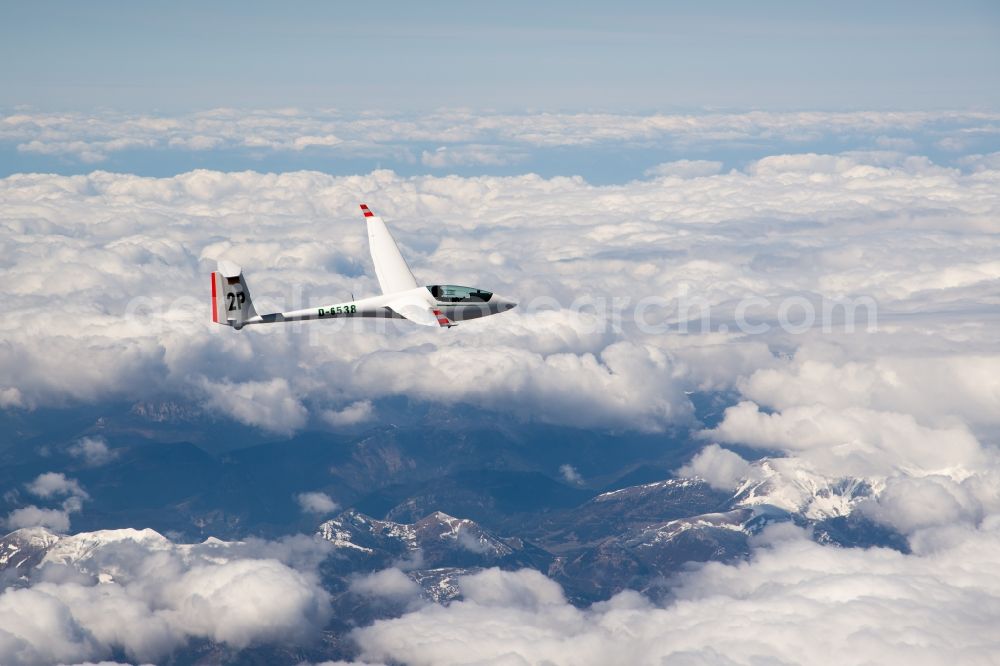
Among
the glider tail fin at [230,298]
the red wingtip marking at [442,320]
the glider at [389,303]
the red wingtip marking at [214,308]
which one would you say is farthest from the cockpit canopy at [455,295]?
the red wingtip marking at [214,308]

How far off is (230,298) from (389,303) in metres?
20.3

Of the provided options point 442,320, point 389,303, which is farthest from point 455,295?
point 442,320

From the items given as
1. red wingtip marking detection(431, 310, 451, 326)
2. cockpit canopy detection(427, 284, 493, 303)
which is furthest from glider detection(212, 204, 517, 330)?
red wingtip marking detection(431, 310, 451, 326)

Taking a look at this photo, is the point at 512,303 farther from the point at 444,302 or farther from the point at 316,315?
the point at 316,315

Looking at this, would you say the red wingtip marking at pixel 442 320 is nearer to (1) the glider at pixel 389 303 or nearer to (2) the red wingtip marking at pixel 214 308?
(1) the glider at pixel 389 303

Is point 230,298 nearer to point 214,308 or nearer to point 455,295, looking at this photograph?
point 214,308

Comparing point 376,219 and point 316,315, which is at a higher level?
point 376,219

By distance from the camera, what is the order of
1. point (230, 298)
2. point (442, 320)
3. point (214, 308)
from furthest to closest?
1. point (230, 298)
2. point (214, 308)
3. point (442, 320)

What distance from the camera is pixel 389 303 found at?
110 meters

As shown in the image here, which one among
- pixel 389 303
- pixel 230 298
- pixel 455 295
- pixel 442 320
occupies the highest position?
pixel 230 298

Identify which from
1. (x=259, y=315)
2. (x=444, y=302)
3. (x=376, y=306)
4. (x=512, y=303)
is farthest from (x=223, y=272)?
(x=512, y=303)

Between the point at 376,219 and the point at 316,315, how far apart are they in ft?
62.4

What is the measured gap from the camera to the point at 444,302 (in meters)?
111

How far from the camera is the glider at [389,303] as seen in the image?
106750 millimetres
